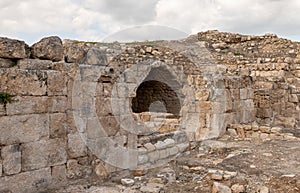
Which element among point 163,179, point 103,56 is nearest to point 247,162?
point 163,179

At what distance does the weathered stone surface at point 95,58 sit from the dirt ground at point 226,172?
5.38 ft

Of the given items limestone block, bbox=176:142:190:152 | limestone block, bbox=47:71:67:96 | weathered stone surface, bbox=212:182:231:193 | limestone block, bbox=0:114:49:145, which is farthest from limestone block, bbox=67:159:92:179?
limestone block, bbox=176:142:190:152

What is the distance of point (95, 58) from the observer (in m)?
4.26

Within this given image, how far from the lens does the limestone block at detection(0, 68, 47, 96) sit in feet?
10.8

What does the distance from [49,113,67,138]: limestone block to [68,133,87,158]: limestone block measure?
0.42 feet

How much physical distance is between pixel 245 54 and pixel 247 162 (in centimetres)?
1142

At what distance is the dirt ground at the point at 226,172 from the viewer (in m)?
3.94

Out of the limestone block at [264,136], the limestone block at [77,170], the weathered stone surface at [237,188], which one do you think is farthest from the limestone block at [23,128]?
the limestone block at [264,136]

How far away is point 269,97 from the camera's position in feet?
29.8

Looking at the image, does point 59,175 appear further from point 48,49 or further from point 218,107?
point 218,107

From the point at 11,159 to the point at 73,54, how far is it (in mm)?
1537

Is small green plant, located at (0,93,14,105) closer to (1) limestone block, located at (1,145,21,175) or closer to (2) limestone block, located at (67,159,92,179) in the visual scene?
(1) limestone block, located at (1,145,21,175)

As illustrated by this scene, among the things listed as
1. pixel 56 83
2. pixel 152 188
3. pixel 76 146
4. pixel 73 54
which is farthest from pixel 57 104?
pixel 152 188

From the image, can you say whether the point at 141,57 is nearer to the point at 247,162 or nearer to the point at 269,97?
the point at 269,97
